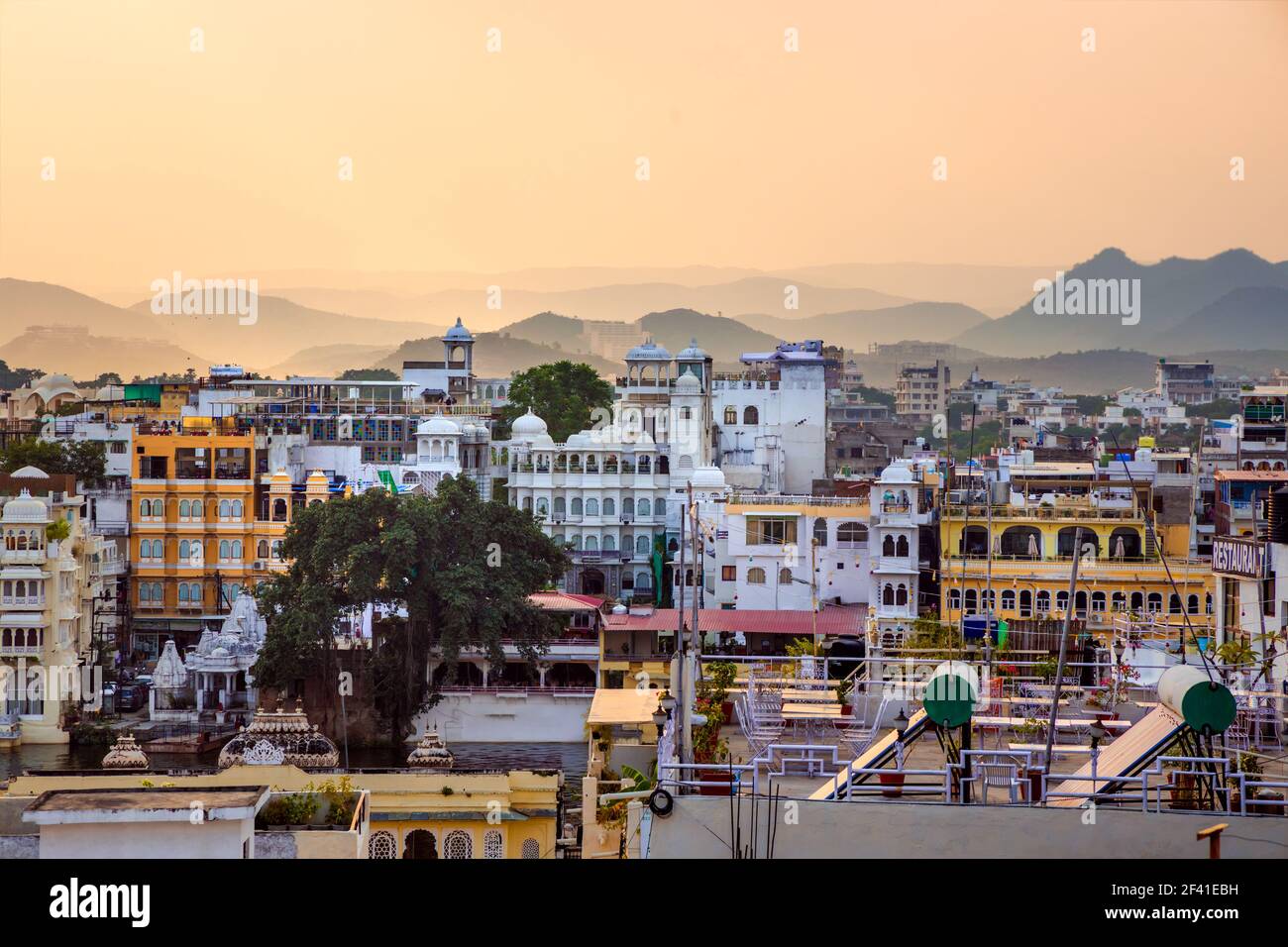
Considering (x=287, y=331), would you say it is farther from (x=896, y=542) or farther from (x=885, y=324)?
(x=896, y=542)

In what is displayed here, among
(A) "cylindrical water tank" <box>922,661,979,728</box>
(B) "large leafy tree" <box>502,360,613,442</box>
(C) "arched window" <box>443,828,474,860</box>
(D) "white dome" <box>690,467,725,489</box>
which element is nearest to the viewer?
(A) "cylindrical water tank" <box>922,661,979,728</box>

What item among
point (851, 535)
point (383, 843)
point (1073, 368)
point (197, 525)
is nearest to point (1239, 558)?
point (383, 843)

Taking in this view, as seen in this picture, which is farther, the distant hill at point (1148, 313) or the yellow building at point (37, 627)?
the distant hill at point (1148, 313)

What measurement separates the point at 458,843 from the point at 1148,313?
316ft

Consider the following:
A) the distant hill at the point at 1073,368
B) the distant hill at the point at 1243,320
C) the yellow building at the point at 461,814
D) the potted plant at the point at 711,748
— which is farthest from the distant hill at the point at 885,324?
the potted plant at the point at 711,748

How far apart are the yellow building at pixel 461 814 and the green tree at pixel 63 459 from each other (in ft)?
81.8

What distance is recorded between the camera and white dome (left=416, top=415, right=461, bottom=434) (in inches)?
1852

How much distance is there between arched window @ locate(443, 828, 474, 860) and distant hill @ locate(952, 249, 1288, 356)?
2690 inches

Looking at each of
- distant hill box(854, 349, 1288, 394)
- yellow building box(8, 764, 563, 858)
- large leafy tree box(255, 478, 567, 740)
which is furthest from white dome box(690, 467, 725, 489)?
distant hill box(854, 349, 1288, 394)

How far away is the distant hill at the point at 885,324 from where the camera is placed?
127688mm

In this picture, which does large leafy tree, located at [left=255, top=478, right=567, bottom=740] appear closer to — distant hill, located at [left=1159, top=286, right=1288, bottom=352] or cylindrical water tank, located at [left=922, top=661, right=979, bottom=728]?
cylindrical water tank, located at [left=922, top=661, right=979, bottom=728]

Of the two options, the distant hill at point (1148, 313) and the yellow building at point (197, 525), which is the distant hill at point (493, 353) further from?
the yellow building at point (197, 525)
